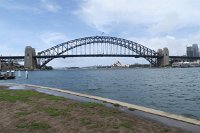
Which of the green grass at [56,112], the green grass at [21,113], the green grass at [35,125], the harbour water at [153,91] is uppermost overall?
the green grass at [56,112]

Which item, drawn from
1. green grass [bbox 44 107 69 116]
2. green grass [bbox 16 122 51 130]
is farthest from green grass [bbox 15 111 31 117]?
green grass [bbox 16 122 51 130]

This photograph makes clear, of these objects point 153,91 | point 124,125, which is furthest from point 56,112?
point 153,91

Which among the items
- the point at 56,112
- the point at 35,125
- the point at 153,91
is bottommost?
the point at 153,91

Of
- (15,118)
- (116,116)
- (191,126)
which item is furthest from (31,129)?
(191,126)

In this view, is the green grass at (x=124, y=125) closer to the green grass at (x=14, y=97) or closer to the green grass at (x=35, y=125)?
the green grass at (x=35, y=125)

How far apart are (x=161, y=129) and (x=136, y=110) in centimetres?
474

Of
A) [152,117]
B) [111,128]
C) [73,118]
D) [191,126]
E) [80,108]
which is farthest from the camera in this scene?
[80,108]

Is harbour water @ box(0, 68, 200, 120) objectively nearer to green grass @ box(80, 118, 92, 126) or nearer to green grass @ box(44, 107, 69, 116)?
green grass @ box(80, 118, 92, 126)

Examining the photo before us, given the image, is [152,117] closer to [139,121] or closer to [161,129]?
[139,121]

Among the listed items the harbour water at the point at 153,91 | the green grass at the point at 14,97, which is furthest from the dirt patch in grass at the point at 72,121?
the harbour water at the point at 153,91

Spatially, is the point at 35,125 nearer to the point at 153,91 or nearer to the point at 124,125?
the point at 124,125

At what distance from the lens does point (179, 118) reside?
13.0 meters

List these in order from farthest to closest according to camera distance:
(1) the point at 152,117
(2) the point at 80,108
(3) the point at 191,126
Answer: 1. (2) the point at 80,108
2. (1) the point at 152,117
3. (3) the point at 191,126

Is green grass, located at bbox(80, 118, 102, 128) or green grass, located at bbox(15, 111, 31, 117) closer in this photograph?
green grass, located at bbox(80, 118, 102, 128)
